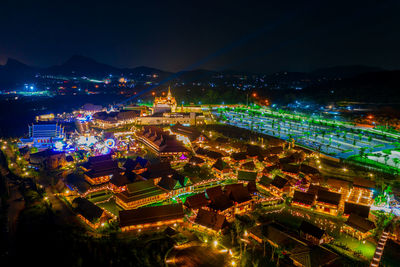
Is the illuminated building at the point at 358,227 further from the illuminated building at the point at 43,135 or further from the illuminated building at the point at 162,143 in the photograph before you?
the illuminated building at the point at 43,135

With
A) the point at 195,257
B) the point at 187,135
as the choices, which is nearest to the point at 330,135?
the point at 187,135

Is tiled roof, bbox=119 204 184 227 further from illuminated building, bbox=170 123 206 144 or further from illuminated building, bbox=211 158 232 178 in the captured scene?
illuminated building, bbox=170 123 206 144

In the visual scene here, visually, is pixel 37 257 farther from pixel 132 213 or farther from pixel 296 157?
pixel 296 157

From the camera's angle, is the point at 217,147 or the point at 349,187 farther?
the point at 217,147

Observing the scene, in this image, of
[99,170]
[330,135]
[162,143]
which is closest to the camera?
[99,170]

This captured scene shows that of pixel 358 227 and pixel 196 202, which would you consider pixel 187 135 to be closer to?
pixel 196 202

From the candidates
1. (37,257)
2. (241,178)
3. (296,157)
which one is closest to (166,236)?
(37,257)

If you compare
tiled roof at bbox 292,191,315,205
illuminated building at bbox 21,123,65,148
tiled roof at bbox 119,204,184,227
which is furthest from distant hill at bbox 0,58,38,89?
tiled roof at bbox 292,191,315,205

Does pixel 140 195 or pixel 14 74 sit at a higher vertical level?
pixel 14 74

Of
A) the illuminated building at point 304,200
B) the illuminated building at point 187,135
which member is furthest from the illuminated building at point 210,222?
the illuminated building at point 187,135
